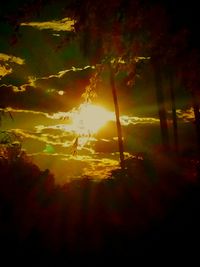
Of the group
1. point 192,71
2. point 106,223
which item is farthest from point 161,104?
point 192,71

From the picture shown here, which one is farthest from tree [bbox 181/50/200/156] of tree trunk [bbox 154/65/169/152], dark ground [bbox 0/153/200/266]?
tree trunk [bbox 154/65/169/152]

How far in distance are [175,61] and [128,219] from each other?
1092cm

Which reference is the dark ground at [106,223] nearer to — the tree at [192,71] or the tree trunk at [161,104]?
the tree trunk at [161,104]

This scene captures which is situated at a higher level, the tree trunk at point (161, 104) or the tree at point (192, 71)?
the tree trunk at point (161, 104)

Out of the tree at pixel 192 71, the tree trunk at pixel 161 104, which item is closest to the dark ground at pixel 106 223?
the tree trunk at pixel 161 104

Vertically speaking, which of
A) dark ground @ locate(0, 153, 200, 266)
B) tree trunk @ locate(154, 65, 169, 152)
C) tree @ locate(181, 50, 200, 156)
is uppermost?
tree trunk @ locate(154, 65, 169, 152)

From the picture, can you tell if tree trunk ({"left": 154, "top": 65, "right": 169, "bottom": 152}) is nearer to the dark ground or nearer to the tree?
the dark ground

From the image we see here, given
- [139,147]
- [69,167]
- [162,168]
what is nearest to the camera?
Result: [162,168]

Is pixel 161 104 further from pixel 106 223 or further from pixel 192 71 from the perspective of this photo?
pixel 192 71

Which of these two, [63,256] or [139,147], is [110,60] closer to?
[63,256]

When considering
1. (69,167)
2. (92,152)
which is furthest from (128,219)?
(92,152)

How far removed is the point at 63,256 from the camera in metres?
12.0

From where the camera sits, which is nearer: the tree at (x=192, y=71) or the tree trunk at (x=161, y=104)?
the tree at (x=192, y=71)

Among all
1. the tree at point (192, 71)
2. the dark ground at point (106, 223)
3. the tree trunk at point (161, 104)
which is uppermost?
the tree trunk at point (161, 104)
